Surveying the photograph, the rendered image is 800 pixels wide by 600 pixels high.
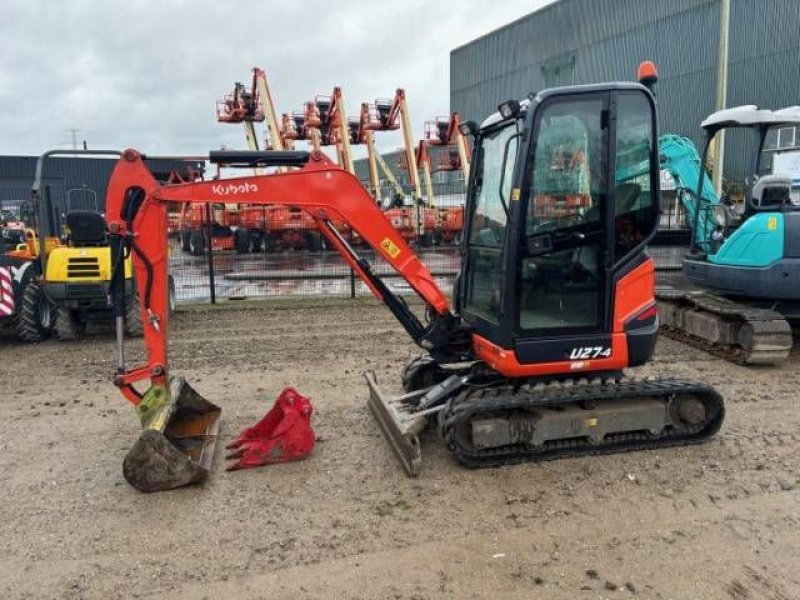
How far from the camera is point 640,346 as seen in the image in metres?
4.81

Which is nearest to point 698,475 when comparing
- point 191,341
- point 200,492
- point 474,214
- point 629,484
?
point 629,484

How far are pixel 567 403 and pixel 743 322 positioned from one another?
3.81 m

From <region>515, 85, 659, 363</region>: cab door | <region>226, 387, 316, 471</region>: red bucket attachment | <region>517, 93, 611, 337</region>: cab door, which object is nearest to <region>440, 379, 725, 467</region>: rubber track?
<region>515, 85, 659, 363</region>: cab door

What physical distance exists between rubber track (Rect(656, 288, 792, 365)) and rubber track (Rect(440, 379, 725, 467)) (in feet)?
8.62

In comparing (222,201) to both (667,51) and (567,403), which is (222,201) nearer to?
(567,403)

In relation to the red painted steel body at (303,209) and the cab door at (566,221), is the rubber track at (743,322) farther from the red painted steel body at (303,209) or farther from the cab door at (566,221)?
the cab door at (566,221)

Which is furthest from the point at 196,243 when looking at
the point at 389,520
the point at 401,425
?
the point at 389,520

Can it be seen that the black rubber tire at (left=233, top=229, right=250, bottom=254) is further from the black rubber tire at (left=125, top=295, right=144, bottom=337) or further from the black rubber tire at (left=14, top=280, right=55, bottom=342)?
the black rubber tire at (left=14, top=280, right=55, bottom=342)

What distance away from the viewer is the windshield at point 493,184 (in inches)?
184

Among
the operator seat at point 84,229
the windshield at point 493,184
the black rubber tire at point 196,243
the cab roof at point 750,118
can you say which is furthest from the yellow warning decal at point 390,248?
the black rubber tire at point 196,243

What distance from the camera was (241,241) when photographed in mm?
20234

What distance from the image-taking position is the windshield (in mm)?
4680

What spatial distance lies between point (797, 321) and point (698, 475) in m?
4.96

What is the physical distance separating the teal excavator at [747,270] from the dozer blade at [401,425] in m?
4.33
